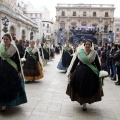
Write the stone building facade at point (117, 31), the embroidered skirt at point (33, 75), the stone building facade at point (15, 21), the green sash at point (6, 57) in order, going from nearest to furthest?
1. the green sash at point (6, 57)
2. the embroidered skirt at point (33, 75)
3. the stone building facade at point (15, 21)
4. the stone building facade at point (117, 31)

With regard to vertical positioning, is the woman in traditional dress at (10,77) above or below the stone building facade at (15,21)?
below

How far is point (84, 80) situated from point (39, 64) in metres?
4.29

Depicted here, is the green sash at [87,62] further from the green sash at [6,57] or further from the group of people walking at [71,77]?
the green sash at [6,57]

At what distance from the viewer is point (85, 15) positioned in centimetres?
6238

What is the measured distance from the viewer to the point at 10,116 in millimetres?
5164

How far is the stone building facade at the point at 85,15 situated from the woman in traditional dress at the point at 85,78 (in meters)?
56.3

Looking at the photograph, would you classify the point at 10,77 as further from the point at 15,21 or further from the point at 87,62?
the point at 15,21

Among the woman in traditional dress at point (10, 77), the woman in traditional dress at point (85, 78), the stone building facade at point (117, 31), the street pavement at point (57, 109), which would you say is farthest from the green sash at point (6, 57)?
the stone building facade at point (117, 31)

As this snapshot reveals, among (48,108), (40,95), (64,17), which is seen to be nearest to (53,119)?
(48,108)

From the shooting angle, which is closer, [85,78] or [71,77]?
[85,78]

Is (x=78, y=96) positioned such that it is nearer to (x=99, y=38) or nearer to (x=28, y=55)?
(x=28, y=55)

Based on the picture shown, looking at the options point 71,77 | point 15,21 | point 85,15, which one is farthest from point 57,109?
point 85,15

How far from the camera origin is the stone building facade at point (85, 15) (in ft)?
203

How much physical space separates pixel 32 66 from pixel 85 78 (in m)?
4.16
